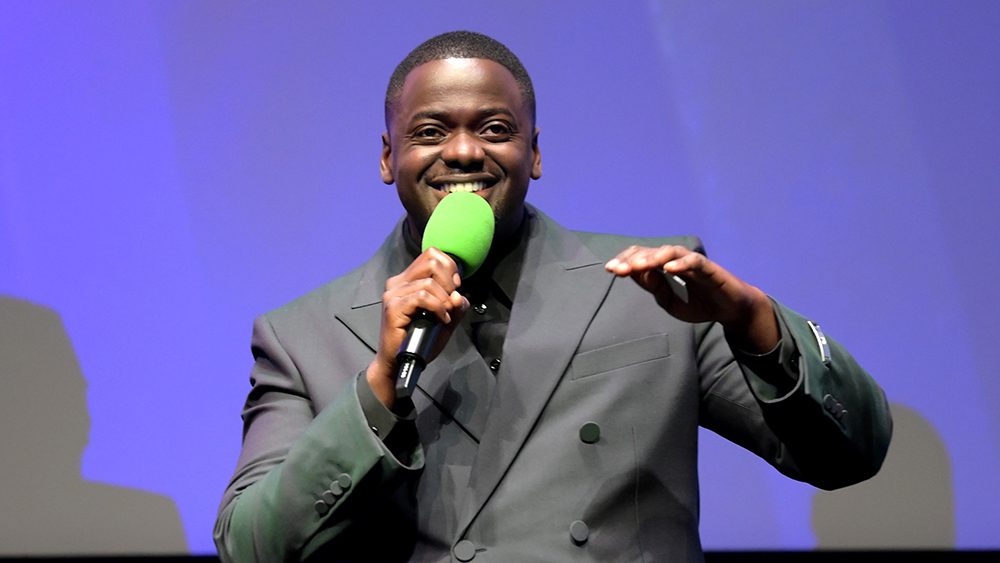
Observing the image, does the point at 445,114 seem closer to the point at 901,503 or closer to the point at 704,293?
the point at 704,293

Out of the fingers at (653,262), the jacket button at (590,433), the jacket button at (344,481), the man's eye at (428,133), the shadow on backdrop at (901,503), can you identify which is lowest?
the shadow on backdrop at (901,503)

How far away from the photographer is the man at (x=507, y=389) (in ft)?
5.51

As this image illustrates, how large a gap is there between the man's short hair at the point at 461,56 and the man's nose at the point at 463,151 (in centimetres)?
15

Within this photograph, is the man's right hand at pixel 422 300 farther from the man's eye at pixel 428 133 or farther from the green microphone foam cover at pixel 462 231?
the man's eye at pixel 428 133

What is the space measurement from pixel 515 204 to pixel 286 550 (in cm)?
61

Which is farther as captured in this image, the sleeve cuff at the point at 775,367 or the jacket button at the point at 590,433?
the jacket button at the point at 590,433

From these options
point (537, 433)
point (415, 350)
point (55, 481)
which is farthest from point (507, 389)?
point (55, 481)

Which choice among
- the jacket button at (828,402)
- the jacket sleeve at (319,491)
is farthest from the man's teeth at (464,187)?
the jacket button at (828,402)

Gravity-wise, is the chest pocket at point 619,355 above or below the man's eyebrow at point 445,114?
below

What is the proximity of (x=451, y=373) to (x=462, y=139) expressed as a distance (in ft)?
1.12

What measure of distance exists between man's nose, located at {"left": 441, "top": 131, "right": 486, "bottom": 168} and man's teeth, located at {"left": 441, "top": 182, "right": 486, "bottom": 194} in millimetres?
26

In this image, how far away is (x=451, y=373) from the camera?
6.23 feet

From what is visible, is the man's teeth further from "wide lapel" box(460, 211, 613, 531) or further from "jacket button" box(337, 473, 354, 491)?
"jacket button" box(337, 473, 354, 491)

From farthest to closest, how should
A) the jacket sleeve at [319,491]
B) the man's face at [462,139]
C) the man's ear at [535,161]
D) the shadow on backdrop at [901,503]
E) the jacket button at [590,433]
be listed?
the shadow on backdrop at [901,503], the man's ear at [535,161], the man's face at [462,139], the jacket button at [590,433], the jacket sleeve at [319,491]
